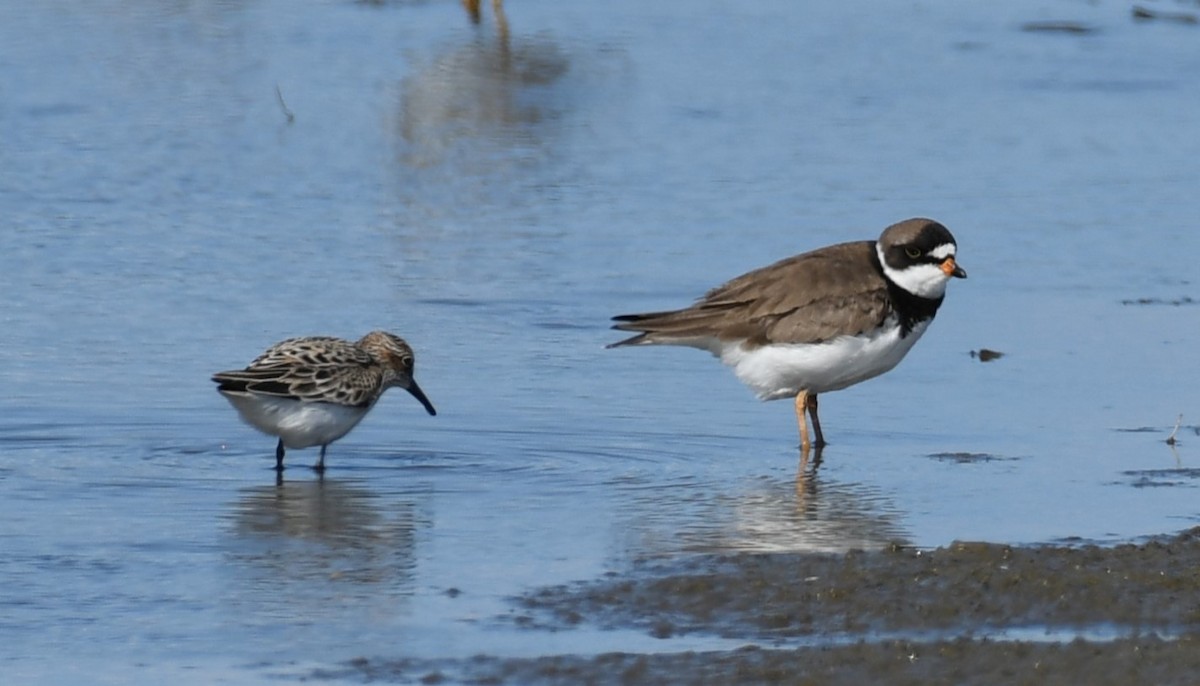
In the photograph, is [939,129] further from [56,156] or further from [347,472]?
[347,472]

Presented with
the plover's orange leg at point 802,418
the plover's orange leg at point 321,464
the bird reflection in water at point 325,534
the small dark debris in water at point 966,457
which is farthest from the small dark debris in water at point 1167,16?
the bird reflection in water at point 325,534

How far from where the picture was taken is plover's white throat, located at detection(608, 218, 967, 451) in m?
8.86

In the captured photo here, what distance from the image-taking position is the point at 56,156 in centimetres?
1378

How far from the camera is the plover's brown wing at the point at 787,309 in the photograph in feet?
29.2

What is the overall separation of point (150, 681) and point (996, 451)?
3.91m

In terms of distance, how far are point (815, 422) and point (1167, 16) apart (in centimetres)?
1197

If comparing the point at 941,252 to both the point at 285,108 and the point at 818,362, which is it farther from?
the point at 285,108

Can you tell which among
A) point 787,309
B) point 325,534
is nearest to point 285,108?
point 787,309

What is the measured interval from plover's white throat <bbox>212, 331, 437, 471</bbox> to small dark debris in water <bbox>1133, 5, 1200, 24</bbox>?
12.4m

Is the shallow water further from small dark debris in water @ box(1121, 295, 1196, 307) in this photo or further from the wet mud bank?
the wet mud bank

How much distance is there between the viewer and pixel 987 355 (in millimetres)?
9977

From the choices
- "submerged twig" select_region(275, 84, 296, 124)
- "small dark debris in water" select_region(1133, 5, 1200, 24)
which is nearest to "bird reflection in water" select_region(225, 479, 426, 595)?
"submerged twig" select_region(275, 84, 296, 124)

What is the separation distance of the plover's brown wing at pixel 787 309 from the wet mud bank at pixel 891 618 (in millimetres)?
2116

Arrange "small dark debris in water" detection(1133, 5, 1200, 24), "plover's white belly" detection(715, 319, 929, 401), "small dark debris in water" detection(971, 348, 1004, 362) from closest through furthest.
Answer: "plover's white belly" detection(715, 319, 929, 401)
"small dark debris in water" detection(971, 348, 1004, 362)
"small dark debris in water" detection(1133, 5, 1200, 24)
